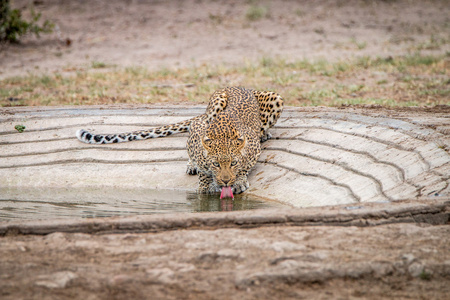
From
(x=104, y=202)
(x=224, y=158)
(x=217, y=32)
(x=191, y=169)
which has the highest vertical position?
(x=217, y=32)

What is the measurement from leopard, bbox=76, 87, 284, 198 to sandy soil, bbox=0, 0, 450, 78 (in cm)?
679

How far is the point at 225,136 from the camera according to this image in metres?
7.41

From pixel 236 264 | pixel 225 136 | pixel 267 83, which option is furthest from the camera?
pixel 267 83

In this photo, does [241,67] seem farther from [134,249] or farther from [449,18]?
[134,249]

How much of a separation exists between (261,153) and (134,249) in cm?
432

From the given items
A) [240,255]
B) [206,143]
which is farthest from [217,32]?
[240,255]

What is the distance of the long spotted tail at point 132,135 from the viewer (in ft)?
28.5

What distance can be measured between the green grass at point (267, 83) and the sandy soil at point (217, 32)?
47.9 inches

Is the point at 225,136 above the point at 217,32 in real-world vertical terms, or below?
below

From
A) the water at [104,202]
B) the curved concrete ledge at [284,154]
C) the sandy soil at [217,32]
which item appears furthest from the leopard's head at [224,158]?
the sandy soil at [217,32]

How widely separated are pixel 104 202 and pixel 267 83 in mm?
6560

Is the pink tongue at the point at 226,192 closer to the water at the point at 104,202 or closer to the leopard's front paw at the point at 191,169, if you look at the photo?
the water at the point at 104,202

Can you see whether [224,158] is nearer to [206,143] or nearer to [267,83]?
[206,143]

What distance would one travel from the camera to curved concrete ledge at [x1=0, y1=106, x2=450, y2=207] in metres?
6.43
